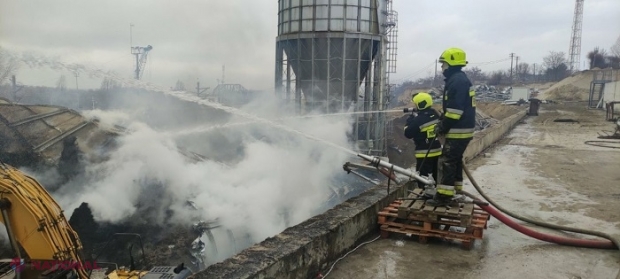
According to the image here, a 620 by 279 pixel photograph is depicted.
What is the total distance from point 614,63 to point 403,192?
63.4 m

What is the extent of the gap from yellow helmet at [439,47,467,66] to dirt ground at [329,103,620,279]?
1.92 m

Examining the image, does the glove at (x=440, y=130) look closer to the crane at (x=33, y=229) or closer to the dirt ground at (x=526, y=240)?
the dirt ground at (x=526, y=240)

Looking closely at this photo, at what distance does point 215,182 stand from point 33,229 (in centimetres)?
656

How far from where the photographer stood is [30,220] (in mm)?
4738

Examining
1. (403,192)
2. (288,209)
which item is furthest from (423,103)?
(288,209)

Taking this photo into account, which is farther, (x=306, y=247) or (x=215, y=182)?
(x=215, y=182)

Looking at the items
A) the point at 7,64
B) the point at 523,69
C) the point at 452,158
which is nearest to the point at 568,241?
the point at 452,158

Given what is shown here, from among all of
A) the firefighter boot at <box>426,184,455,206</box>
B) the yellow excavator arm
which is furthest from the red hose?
the yellow excavator arm

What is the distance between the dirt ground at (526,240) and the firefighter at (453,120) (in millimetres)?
660

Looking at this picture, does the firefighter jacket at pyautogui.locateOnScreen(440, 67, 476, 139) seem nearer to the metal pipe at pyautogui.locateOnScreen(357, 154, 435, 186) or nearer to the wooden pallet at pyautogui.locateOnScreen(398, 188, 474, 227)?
the metal pipe at pyautogui.locateOnScreen(357, 154, 435, 186)

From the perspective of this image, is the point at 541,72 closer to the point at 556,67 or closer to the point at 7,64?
the point at 556,67

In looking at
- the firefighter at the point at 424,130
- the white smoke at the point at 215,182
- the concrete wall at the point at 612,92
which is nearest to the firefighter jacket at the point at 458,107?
the firefighter at the point at 424,130

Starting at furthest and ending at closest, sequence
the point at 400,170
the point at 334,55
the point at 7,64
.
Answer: the point at 334,55
the point at 7,64
the point at 400,170

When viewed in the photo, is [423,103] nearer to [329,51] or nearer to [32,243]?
[32,243]
